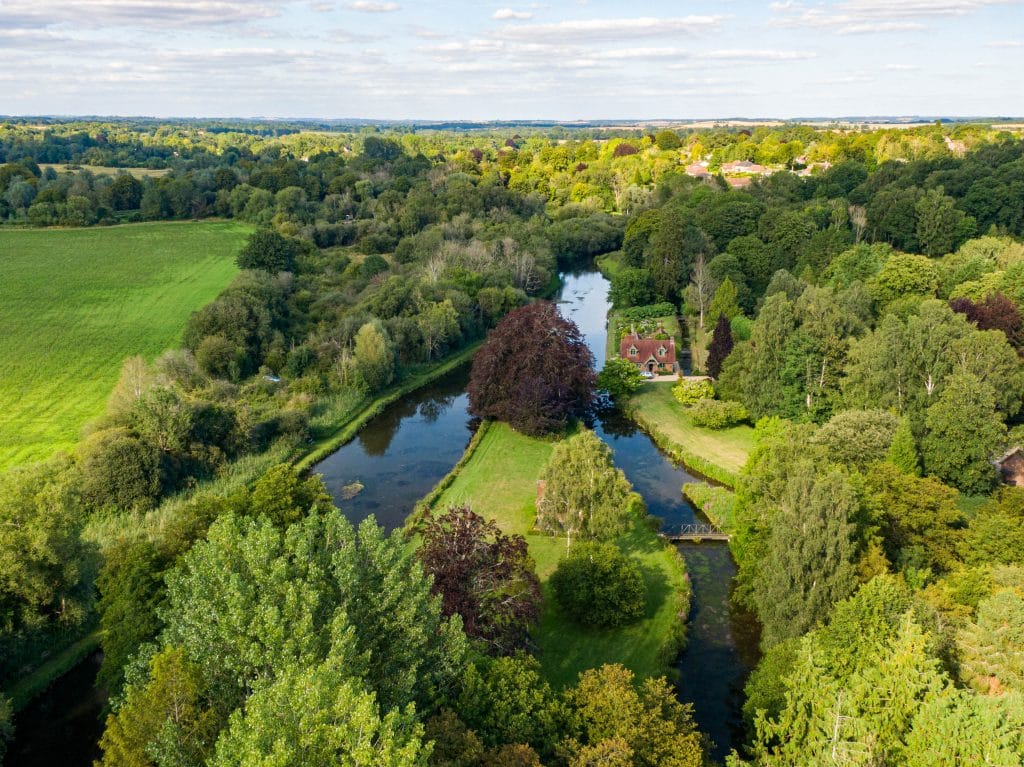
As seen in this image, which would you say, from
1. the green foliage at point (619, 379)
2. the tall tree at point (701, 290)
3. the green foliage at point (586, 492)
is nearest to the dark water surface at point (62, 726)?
the green foliage at point (586, 492)

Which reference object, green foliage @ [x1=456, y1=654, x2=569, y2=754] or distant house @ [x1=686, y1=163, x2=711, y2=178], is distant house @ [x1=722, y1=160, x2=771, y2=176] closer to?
distant house @ [x1=686, y1=163, x2=711, y2=178]

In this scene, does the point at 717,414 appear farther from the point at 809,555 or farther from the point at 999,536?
the point at 809,555

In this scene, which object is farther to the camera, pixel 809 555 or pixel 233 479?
pixel 233 479

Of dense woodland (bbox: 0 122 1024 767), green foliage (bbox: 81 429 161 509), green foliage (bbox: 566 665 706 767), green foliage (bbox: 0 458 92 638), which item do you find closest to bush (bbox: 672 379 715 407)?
dense woodland (bbox: 0 122 1024 767)

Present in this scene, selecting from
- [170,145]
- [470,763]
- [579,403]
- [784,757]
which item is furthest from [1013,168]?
[170,145]

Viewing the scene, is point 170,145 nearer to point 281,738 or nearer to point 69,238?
point 69,238

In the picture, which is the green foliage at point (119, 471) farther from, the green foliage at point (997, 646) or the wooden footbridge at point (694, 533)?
the green foliage at point (997, 646)

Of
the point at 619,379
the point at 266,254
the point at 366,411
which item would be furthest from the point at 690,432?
the point at 266,254
